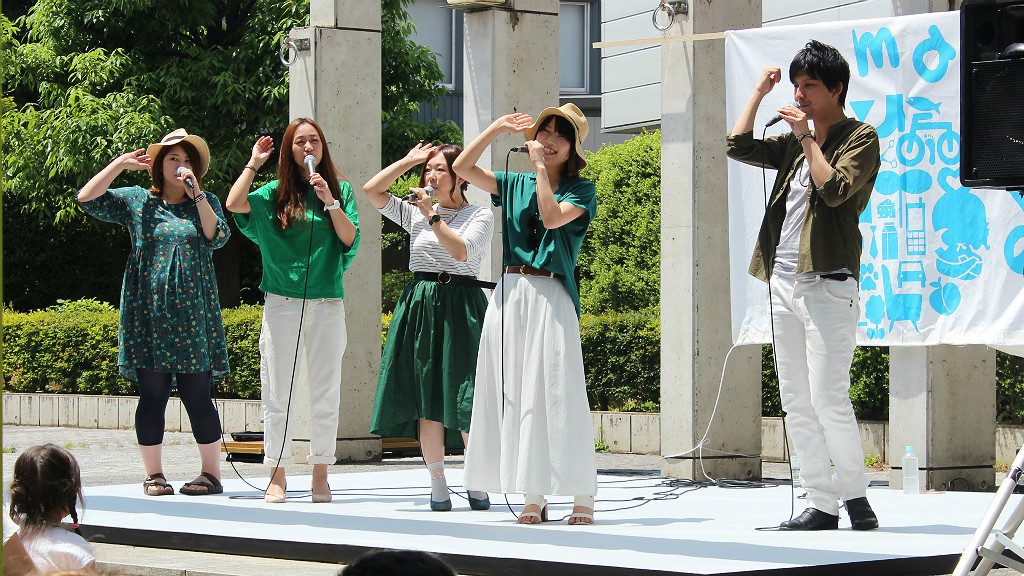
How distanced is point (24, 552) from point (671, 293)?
252 inches

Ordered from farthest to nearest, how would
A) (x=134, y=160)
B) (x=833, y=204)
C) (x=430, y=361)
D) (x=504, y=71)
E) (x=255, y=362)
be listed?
1. (x=255, y=362)
2. (x=504, y=71)
3. (x=134, y=160)
4. (x=430, y=361)
5. (x=833, y=204)

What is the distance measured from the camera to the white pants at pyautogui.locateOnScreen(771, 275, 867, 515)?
22.4 ft

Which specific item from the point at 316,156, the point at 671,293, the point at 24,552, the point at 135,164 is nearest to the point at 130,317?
the point at 135,164

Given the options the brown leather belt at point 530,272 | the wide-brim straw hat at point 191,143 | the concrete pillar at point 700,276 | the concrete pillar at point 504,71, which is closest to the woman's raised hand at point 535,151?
the brown leather belt at point 530,272

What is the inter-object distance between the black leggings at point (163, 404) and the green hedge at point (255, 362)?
4.42 m

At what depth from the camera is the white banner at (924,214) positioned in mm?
8664

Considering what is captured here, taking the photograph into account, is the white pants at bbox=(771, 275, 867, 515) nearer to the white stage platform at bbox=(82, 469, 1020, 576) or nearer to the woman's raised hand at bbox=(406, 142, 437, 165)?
the white stage platform at bbox=(82, 469, 1020, 576)

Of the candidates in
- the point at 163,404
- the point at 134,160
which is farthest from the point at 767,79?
the point at 163,404

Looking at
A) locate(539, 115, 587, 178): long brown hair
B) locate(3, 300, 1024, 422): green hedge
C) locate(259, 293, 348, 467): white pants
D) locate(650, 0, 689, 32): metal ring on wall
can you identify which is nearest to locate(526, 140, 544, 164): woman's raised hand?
locate(539, 115, 587, 178): long brown hair

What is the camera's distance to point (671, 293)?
9672 millimetres

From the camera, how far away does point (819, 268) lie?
6.73m

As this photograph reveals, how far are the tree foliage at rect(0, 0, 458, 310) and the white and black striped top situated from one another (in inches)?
488

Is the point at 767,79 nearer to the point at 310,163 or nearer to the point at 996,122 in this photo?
the point at 310,163

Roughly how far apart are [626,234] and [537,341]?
11.4 metres
